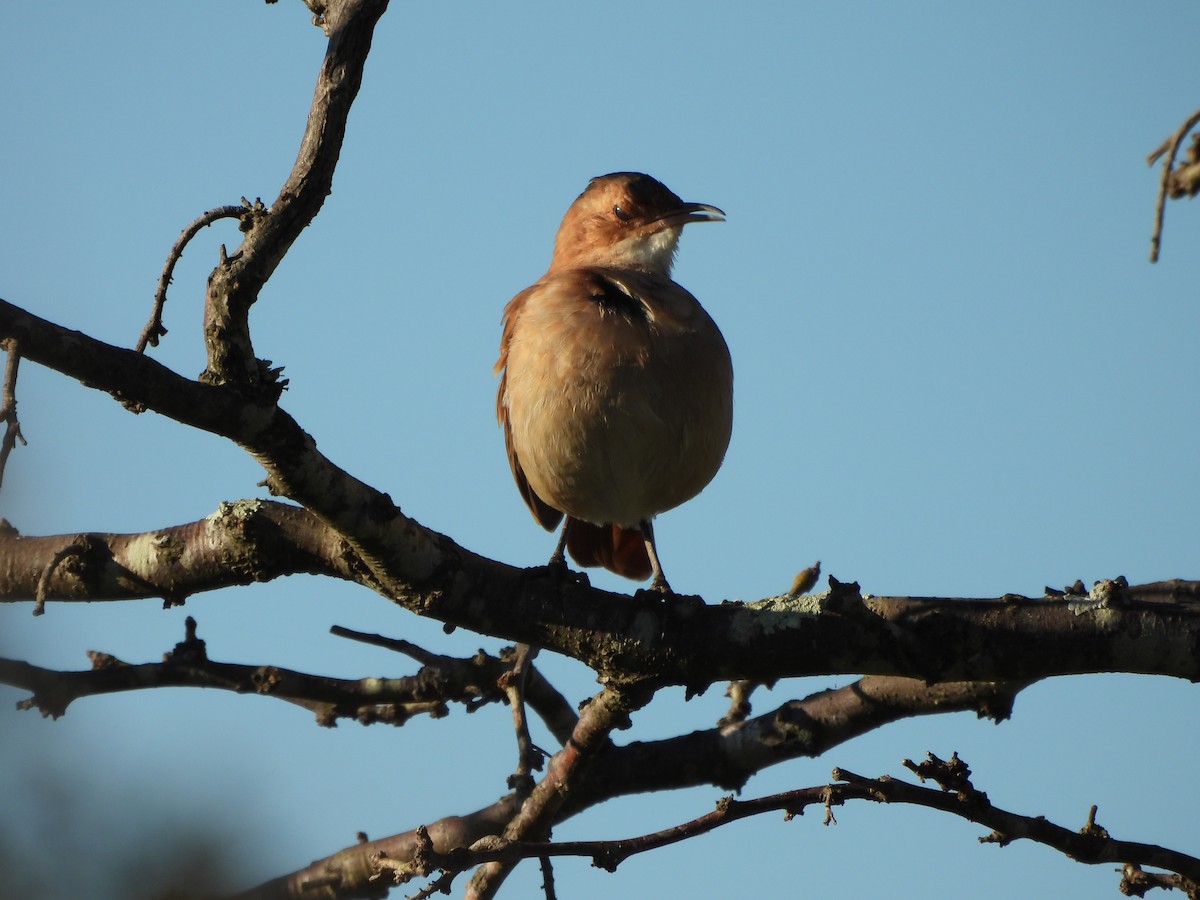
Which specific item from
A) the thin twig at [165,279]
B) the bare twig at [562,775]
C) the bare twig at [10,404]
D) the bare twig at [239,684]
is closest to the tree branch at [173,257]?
A: the thin twig at [165,279]

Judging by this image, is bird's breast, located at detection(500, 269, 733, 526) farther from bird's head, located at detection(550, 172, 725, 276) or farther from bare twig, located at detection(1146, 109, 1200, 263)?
bare twig, located at detection(1146, 109, 1200, 263)

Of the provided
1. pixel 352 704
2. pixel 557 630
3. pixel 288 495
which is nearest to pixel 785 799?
pixel 557 630

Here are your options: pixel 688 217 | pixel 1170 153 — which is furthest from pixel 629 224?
pixel 1170 153

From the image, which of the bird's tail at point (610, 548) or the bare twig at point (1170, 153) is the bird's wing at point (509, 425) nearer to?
the bird's tail at point (610, 548)

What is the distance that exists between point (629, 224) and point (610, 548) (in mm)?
1641

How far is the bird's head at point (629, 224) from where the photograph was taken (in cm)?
684

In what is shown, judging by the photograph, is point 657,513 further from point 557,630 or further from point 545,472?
point 557,630

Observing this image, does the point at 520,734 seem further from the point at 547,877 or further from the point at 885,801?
the point at 885,801

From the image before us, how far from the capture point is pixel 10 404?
306cm

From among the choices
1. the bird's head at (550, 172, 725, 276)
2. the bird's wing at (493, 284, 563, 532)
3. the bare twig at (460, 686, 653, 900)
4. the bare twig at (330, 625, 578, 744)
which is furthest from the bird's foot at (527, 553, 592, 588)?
the bird's head at (550, 172, 725, 276)

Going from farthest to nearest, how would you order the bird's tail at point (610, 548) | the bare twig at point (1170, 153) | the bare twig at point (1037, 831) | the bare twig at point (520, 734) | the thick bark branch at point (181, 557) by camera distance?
the bird's tail at point (610, 548) → the bare twig at point (520, 734) → the thick bark branch at point (181, 557) → the bare twig at point (1037, 831) → the bare twig at point (1170, 153)

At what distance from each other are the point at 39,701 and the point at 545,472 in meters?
2.17

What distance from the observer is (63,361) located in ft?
10.9

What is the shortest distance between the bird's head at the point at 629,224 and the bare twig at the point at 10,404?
381 cm
